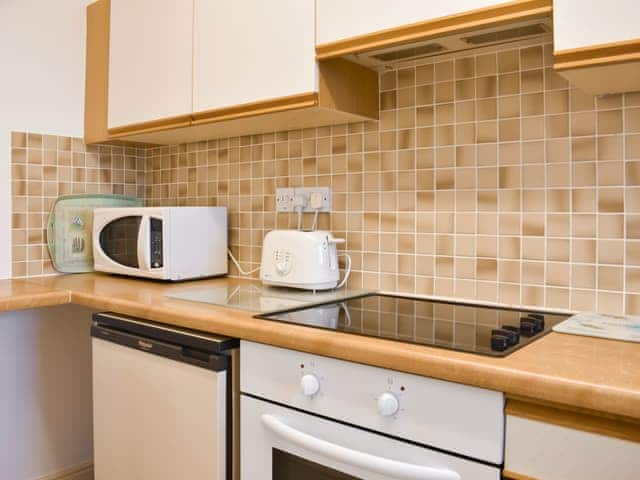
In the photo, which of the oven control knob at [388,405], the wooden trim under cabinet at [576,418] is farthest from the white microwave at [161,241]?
the wooden trim under cabinet at [576,418]

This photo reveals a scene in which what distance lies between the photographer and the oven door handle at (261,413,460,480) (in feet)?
3.22

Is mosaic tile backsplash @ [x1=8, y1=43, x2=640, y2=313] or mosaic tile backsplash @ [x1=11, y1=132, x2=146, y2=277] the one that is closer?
mosaic tile backsplash @ [x1=8, y1=43, x2=640, y2=313]

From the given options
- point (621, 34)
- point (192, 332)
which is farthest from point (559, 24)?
point (192, 332)

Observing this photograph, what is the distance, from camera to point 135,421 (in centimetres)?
156

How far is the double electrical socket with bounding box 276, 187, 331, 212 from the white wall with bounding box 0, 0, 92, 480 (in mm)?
971

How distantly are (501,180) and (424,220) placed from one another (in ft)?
0.85

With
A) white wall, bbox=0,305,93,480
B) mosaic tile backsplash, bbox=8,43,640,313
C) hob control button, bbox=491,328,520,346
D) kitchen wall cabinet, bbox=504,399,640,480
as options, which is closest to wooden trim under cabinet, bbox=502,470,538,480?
kitchen wall cabinet, bbox=504,399,640,480

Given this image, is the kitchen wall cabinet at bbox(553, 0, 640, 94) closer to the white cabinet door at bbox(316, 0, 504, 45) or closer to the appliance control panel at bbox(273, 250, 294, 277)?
the white cabinet door at bbox(316, 0, 504, 45)

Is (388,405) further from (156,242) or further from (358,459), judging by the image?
(156,242)

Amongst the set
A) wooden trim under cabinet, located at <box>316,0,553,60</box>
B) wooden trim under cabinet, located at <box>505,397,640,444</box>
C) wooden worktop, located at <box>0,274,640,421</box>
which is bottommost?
wooden trim under cabinet, located at <box>505,397,640,444</box>

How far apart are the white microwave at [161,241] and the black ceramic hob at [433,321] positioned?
2.27 ft

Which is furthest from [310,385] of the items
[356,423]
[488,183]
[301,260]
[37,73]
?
[37,73]

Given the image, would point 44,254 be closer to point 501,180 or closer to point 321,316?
point 321,316

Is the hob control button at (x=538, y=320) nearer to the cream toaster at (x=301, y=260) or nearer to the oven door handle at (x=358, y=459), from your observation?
the oven door handle at (x=358, y=459)
